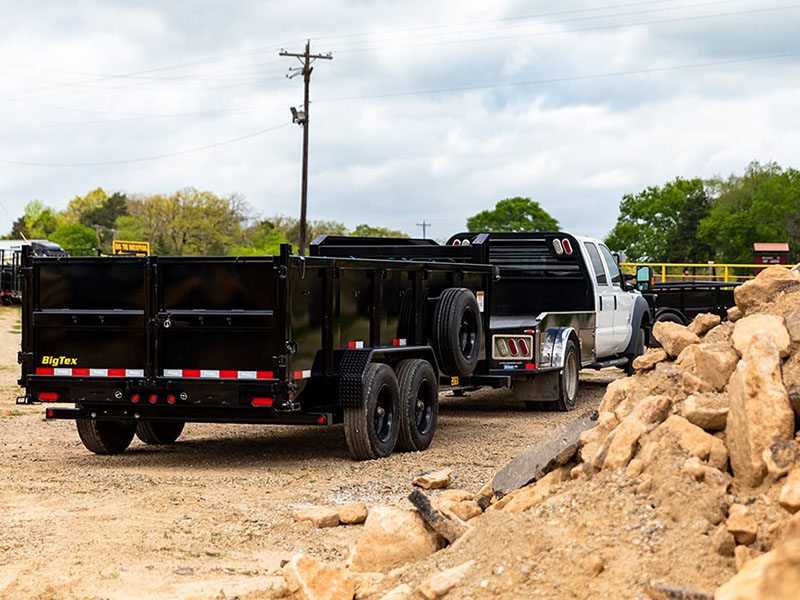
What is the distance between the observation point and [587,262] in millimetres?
17062

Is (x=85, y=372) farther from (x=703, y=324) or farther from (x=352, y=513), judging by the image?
(x=703, y=324)

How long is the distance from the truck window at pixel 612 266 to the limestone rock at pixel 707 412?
11.1 m

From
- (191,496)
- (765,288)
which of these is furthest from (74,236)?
(765,288)

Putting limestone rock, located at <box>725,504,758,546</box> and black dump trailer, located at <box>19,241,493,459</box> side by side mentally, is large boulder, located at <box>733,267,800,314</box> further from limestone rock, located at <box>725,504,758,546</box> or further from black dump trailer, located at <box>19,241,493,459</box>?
black dump trailer, located at <box>19,241,493,459</box>

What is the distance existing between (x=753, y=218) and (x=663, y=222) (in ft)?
59.0

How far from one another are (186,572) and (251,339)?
3.61 m

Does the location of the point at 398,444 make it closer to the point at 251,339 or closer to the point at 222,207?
the point at 251,339

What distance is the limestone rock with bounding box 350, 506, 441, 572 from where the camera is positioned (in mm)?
6711

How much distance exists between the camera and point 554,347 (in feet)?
52.4

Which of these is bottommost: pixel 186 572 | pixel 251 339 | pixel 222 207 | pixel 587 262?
pixel 186 572

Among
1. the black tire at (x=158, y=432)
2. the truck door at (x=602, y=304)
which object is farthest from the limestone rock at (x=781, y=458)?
the truck door at (x=602, y=304)

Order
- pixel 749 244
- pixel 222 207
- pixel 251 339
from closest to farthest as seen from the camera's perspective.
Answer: pixel 251 339, pixel 222 207, pixel 749 244

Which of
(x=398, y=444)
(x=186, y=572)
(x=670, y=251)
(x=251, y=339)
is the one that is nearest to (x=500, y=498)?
(x=186, y=572)

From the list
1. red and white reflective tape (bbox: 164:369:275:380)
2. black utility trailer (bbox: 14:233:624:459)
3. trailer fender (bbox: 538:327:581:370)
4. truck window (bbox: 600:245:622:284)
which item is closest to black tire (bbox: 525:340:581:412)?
trailer fender (bbox: 538:327:581:370)
